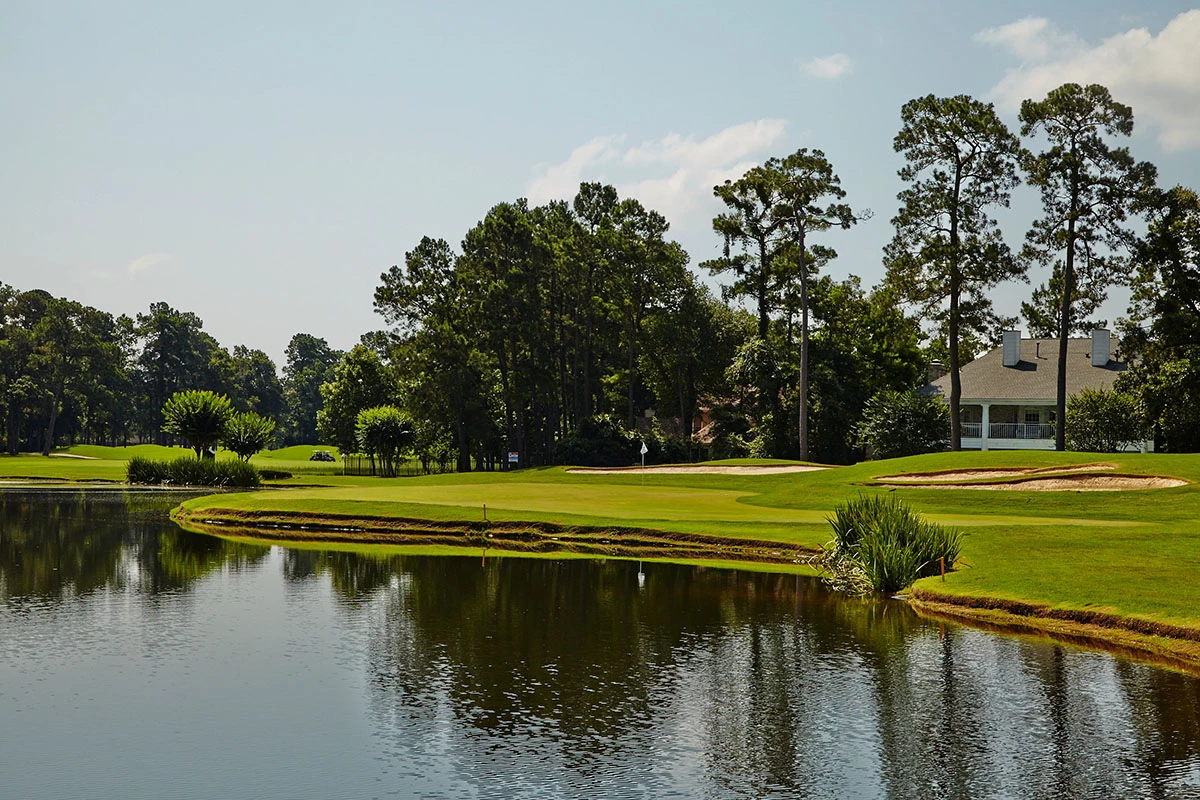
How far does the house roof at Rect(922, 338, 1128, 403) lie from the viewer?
246 ft

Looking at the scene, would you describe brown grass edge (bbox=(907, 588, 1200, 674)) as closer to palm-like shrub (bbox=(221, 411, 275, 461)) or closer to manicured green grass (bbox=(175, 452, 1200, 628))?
manicured green grass (bbox=(175, 452, 1200, 628))

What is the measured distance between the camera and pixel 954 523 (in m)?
35.4

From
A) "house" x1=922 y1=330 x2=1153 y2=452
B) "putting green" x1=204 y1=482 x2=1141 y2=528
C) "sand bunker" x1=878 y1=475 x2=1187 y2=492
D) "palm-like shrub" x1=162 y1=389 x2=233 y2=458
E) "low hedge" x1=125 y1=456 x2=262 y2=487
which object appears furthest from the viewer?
"palm-like shrub" x1=162 y1=389 x2=233 y2=458

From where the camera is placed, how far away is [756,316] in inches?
3615

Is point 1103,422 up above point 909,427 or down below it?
above

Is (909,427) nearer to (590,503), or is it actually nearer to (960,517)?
(590,503)

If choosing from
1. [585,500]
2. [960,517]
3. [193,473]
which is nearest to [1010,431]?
[960,517]

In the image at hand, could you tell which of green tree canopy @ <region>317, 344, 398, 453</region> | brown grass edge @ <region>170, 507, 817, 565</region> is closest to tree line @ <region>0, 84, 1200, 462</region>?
green tree canopy @ <region>317, 344, 398, 453</region>

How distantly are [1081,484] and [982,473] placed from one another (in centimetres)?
451

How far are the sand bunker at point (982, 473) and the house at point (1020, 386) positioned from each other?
92.3 feet

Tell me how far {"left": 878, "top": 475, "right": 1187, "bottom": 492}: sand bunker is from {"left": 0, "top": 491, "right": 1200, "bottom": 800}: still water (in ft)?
66.6

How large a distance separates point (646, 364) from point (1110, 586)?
71984 millimetres

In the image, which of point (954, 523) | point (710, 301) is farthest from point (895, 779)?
point (710, 301)

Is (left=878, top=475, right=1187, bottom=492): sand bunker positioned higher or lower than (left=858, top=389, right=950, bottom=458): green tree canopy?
lower
